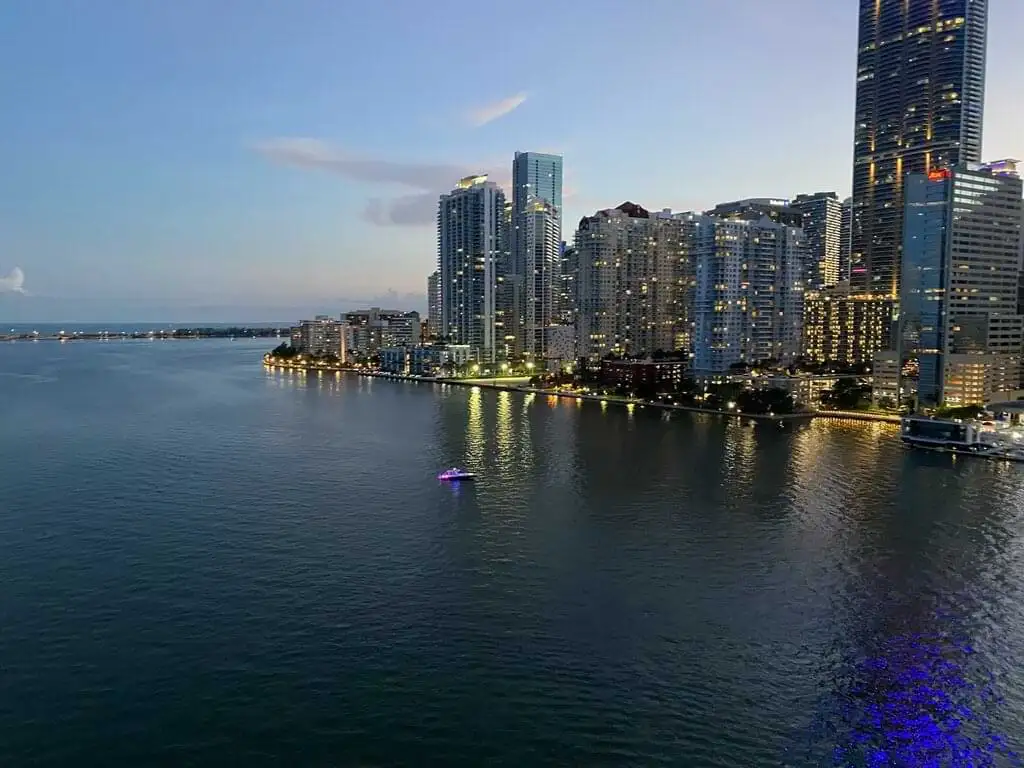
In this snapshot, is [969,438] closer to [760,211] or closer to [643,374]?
[643,374]

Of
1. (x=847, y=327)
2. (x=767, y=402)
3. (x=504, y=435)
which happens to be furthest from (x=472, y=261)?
(x=504, y=435)

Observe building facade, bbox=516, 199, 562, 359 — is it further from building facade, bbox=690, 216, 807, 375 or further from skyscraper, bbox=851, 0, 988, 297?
skyscraper, bbox=851, 0, 988, 297

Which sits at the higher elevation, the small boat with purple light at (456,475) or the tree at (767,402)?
the tree at (767,402)

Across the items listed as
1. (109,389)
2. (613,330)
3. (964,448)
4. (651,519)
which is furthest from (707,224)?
(109,389)

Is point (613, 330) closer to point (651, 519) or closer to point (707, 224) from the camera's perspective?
point (707, 224)

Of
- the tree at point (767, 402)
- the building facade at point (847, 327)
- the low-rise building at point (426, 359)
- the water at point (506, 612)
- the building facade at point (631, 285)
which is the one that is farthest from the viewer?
the building facade at point (847, 327)

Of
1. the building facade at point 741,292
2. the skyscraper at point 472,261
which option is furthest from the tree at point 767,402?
the skyscraper at point 472,261

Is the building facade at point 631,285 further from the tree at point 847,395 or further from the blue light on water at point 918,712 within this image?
the blue light on water at point 918,712
